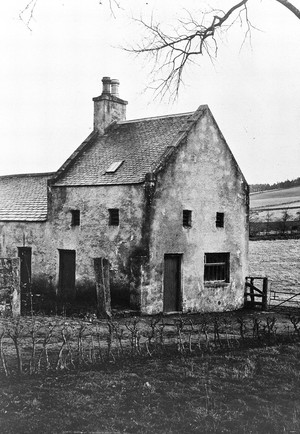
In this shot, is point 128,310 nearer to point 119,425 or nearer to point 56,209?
point 56,209

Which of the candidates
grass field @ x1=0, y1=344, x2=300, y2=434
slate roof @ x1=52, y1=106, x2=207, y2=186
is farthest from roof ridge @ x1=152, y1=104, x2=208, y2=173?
grass field @ x1=0, y1=344, x2=300, y2=434

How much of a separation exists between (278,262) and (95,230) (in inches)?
792

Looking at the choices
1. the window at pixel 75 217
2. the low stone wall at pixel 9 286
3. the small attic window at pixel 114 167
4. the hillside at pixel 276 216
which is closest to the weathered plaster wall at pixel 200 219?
the small attic window at pixel 114 167

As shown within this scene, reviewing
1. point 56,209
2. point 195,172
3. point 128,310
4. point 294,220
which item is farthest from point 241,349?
point 294,220

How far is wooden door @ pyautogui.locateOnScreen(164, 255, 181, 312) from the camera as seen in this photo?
69.7 feet

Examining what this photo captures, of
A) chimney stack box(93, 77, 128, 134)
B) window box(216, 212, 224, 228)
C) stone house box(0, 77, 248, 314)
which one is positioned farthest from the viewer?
chimney stack box(93, 77, 128, 134)

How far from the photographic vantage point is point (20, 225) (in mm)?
25234

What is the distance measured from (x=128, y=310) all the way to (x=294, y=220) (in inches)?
1176

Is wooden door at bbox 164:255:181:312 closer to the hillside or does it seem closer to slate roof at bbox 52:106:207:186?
slate roof at bbox 52:106:207:186

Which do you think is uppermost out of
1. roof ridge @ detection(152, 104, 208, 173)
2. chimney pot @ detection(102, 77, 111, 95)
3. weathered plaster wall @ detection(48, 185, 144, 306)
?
chimney pot @ detection(102, 77, 111, 95)

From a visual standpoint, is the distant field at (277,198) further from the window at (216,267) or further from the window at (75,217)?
the window at (75,217)

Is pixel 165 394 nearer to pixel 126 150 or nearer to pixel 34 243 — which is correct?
pixel 126 150

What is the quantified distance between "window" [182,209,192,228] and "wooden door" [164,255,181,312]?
1442 millimetres

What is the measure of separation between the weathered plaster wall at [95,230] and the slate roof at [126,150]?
54 cm
